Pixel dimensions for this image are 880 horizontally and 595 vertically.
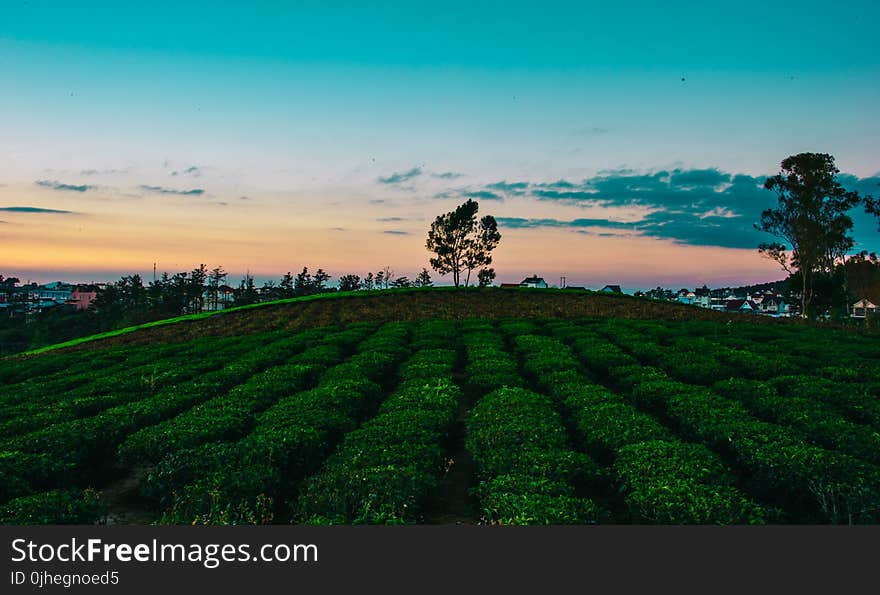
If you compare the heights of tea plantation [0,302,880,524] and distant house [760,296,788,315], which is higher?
distant house [760,296,788,315]

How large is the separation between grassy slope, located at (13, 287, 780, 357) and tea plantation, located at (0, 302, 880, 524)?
75.4ft

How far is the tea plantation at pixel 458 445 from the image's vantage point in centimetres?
1002

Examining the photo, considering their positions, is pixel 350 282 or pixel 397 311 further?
pixel 350 282

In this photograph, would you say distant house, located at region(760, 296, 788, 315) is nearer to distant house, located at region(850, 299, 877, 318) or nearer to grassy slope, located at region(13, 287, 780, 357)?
distant house, located at region(850, 299, 877, 318)

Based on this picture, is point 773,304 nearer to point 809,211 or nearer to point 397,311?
point 809,211

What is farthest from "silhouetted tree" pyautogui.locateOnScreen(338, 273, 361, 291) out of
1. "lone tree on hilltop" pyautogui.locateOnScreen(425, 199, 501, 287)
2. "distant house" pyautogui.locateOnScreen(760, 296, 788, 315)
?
"distant house" pyautogui.locateOnScreen(760, 296, 788, 315)

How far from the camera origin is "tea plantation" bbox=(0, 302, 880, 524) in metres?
10.0

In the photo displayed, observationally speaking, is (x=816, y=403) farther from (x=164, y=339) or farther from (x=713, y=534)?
(x=164, y=339)

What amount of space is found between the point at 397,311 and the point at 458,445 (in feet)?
123

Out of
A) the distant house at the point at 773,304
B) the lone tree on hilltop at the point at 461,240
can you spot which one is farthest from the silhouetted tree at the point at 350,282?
the distant house at the point at 773,304

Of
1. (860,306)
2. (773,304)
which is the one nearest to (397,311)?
(860,306)

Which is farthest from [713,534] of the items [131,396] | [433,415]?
[131,396]

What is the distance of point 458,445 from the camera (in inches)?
613

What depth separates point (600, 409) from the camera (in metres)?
15.8
